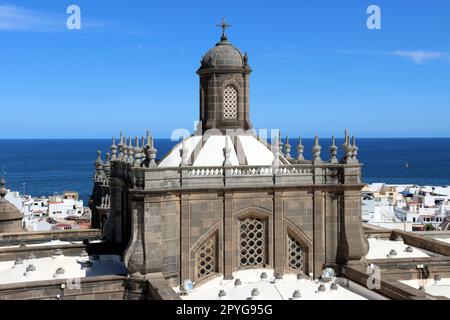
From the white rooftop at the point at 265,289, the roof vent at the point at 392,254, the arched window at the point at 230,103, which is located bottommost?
the white rooftop at the point at 265,289

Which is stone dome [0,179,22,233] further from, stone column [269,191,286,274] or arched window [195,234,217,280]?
stone column [269,191,286,274]

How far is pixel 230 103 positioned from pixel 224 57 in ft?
6.80

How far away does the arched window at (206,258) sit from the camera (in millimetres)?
22203

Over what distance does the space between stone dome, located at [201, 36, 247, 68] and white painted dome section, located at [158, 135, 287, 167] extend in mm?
3190

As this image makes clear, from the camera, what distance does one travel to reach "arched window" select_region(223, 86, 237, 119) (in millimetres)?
25500

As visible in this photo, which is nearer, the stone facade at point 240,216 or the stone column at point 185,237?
the stone facade at point 240,216

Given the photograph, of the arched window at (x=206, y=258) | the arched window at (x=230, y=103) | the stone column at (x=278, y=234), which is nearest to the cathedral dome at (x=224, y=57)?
the arched window at (x=230, y=103)

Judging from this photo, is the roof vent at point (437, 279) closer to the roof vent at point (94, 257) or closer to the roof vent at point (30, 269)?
the roof vent at point (94, 257)

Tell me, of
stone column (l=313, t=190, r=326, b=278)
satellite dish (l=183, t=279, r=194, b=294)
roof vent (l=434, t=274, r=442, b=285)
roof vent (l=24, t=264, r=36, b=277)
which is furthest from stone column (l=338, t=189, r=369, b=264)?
roof vent (l=24, t=264, r=36, b=277)

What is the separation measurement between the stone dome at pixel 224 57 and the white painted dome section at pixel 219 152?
10.5 ft

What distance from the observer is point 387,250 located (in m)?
26.9

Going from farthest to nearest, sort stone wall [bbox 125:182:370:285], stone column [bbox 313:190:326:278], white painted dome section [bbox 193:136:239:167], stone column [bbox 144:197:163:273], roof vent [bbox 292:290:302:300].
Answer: white painted dome section [bbox 193:136:239:167]
stone column [bbox 313:190:326:278]
stone wall [bbox 125:182:370:285]
stone column [bbox 144:197:163:273]
roof vent [bbox 292:290:302:300]
